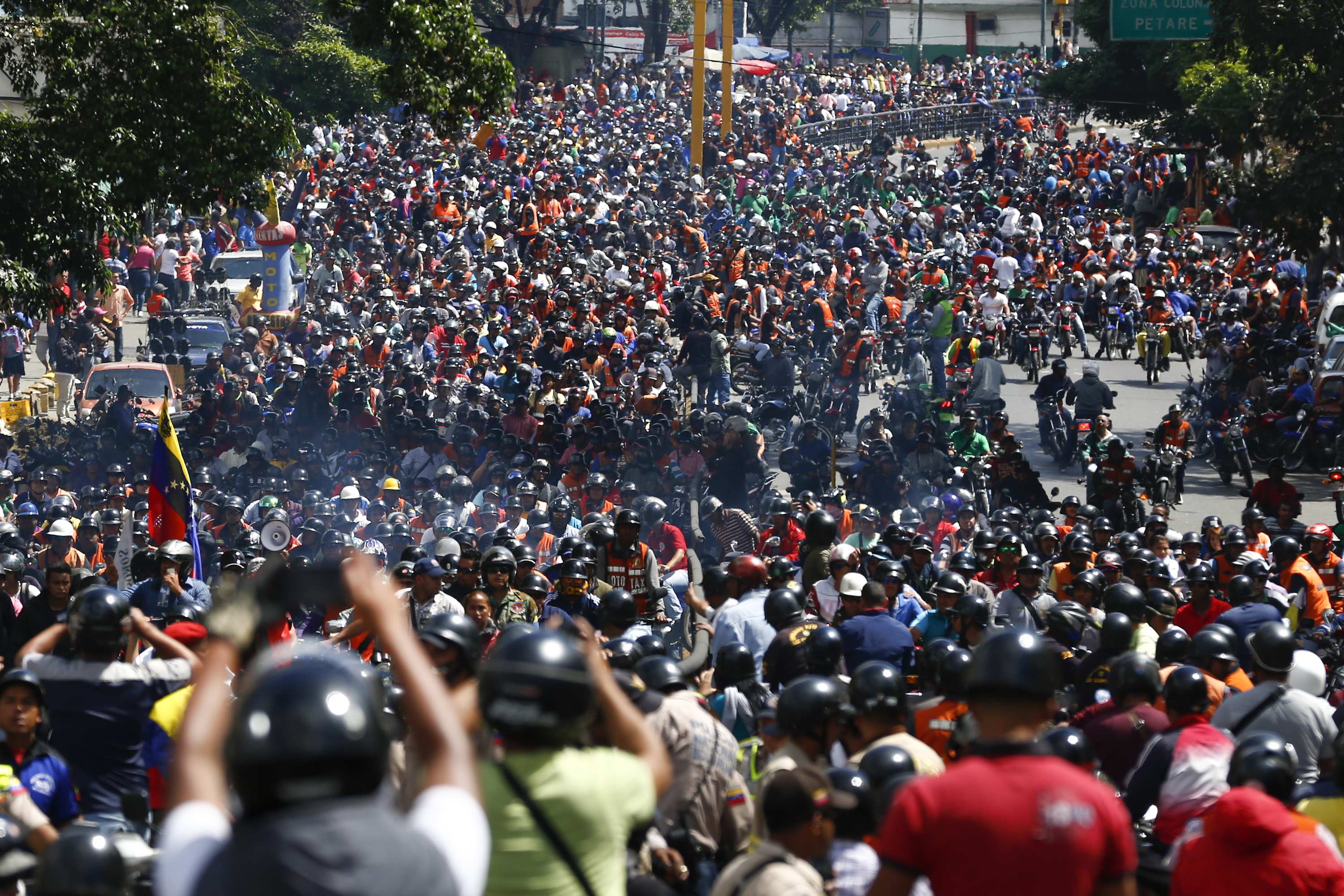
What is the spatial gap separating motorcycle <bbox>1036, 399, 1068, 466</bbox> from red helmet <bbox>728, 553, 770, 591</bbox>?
12.2m

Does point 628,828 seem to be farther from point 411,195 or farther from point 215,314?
point 411,195

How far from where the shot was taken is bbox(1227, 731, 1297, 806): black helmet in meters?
5.08

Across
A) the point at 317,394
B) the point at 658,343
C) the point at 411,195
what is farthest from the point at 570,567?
the point at 411,195

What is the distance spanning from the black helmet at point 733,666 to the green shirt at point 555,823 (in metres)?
4.06

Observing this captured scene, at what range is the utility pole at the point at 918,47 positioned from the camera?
59.7 m

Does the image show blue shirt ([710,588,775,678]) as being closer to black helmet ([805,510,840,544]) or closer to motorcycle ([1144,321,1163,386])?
black helmet ([805,510,840,544])

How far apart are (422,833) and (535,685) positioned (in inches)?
27.4

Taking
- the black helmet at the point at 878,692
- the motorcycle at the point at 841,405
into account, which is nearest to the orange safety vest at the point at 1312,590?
the black helmet at the point at 878,692

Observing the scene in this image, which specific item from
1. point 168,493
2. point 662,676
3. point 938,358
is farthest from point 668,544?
point 938,358

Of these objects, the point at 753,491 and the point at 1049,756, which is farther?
the point at 753,491

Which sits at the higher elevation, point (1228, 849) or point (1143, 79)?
point (1143, 79)

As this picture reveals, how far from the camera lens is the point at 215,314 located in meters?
28.8

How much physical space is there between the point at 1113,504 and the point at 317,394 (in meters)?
9.33

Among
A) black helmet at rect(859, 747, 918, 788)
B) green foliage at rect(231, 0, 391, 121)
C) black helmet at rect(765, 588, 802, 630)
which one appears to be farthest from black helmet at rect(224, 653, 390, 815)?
green foliage at rect(231, 0, 391, 121)
